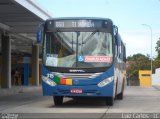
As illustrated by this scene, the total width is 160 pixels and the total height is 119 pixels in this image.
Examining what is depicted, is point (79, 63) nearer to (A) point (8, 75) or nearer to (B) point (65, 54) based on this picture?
(B) point (65, 54)

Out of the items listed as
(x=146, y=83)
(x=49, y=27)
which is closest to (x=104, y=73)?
(x=49, y=27)

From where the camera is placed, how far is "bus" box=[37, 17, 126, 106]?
1834 centimetres

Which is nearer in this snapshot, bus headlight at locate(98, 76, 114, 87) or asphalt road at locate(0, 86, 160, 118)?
asphalt road at locate(0, 86, 160, 118)

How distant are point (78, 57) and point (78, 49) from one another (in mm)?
321

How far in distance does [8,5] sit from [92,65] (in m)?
9.70

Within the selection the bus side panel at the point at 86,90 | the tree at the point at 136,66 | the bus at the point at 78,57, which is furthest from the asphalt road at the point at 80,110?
the tree at the point at 136,66

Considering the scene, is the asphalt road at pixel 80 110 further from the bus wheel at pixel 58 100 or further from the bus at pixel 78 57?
the bus at pixel 78 57

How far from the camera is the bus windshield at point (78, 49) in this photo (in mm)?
18422

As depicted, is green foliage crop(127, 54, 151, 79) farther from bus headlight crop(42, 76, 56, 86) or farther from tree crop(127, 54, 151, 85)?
bus headlight crop(42, 76, 56, 86)

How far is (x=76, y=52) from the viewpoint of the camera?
60.8ft

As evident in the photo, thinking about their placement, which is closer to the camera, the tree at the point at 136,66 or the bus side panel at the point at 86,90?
the bus side panel at the point at 86,90

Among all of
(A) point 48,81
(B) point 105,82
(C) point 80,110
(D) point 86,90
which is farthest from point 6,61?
(C) point 80,110

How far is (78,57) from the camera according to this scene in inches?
728

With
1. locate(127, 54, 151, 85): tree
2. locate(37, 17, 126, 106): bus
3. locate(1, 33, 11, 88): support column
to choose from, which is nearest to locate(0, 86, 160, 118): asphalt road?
locate(37, 17, 126, 106): bus
